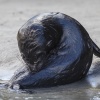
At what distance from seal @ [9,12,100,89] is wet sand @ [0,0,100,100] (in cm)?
15

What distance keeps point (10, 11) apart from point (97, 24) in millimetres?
3052

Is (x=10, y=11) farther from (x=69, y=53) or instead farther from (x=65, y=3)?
(x=69, y=53)

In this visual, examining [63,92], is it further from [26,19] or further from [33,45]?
[26,19]

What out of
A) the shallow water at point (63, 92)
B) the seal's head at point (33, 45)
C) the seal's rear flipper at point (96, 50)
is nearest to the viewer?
the shallow water at point (63, 92)

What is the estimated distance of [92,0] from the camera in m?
13.6

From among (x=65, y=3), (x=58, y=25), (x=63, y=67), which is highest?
(x=58, y=25)

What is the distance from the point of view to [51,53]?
6488mm

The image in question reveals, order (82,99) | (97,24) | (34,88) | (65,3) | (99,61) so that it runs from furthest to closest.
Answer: (65,3) → (97,24) → (99,61) → (34,88) → (82,99)

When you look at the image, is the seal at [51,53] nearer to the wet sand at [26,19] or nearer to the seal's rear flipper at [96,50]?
the wet sand at [26,19]

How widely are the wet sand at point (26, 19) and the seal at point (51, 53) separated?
0.15 metres

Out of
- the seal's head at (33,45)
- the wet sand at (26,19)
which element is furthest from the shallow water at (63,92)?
the seal's head at (33,45)

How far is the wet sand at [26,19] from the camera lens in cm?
609

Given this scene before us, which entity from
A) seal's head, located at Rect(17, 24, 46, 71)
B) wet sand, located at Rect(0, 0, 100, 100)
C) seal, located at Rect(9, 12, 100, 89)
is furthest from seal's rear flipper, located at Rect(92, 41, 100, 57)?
seal's head, located at Rect(17, 24, 46, 71)

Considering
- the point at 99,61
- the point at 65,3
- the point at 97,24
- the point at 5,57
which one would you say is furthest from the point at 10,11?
the point at 99,61
